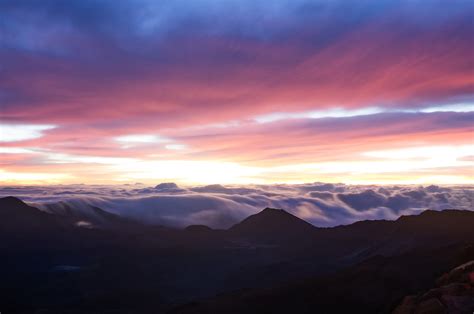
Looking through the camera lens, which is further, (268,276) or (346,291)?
(268,276)

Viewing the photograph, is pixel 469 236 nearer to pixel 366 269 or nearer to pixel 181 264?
pixel 366 269

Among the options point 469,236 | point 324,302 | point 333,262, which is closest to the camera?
point 324,302

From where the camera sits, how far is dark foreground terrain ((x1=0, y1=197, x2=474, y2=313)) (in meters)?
69.8

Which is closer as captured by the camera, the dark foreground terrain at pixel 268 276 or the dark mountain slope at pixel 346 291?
the dark foreground terrain at pixel 268 276

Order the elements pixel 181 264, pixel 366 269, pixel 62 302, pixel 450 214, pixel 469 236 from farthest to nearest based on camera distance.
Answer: pixel 450 214 → pixel 181 264 → pixel 469 236 → pixel 62 302 → pixel 366 269

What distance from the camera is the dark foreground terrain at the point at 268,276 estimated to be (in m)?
69.8

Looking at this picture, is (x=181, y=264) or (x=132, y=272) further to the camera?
(x=181, y=264)

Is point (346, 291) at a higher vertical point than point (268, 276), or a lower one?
higher

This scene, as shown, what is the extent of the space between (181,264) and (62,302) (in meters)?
56.4

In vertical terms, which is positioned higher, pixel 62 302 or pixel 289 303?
pixel 289 303

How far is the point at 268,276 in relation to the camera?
448 ft

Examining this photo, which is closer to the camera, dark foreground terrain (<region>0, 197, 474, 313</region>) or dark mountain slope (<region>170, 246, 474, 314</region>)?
dark foreground terrain (<region>0, 197, 474, 313</region>)

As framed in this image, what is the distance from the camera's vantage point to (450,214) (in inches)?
7195

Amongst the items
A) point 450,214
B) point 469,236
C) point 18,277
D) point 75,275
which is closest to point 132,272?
point 75,275
